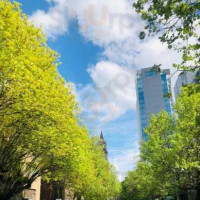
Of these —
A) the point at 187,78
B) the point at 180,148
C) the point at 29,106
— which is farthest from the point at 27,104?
the point at 187,78

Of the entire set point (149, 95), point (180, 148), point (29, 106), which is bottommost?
point (29, 106)

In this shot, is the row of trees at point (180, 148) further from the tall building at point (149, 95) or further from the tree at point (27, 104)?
the tall building at point (149, 95)

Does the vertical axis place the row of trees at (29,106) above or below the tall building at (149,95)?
below

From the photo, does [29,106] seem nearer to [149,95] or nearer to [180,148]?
[180,148]

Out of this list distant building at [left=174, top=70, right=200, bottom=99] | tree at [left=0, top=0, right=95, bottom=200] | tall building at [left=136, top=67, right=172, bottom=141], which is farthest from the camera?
tall building at [left=136, top=67, right=172, bottom=141]

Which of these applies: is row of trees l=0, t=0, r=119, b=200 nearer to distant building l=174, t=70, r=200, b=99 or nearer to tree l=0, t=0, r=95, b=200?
tree l=0, t=0, r=95, b=200

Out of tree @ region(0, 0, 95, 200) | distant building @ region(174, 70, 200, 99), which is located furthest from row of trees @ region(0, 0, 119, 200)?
distant building @ region(174, 70, 200, 99)

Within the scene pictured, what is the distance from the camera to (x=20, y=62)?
12.3m

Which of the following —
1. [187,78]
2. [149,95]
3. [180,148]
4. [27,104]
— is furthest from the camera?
[149,95]

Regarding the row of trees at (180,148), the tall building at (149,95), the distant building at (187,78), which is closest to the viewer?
the distant building at (187,78)

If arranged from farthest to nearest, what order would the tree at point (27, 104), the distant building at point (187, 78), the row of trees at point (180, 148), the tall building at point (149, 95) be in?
1. the tall building at point (149, 95)
2. the row of trees at point (180, 148)
3. the tree at point (27, 104)
4. the distant building at point (187, 78)

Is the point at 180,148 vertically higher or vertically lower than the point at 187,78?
lower

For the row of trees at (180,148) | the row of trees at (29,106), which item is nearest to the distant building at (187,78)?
the row of trees at (180,148)

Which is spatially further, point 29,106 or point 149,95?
point 149,95
